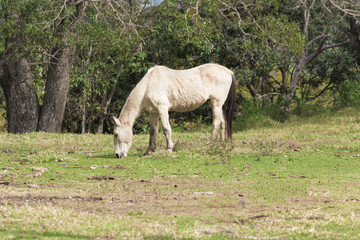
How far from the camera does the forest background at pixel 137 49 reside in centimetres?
1534

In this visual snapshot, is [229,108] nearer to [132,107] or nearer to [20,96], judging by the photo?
[132,107]

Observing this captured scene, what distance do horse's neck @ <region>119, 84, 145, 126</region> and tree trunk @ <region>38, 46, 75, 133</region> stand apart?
6615 millimetres

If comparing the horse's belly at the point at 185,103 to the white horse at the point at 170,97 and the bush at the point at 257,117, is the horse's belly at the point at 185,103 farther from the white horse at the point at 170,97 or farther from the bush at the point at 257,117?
the bush at the point at 257,117

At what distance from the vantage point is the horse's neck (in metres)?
10.2

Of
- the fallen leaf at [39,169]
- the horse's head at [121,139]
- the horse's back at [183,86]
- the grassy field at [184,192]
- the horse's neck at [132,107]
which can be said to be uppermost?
the horse's back at [183,86]

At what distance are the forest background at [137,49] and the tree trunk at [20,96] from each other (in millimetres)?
30

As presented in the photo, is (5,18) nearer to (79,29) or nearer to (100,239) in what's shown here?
(79,29)

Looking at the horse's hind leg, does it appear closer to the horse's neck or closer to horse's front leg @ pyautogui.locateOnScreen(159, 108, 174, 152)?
horse's front leg @ pyautogui.locateOnScreen(159, 108, 174, 152)

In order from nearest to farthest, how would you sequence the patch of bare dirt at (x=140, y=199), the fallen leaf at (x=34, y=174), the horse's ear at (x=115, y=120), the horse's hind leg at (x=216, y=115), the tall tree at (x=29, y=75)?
the patch of bare dirt at (x=140, y=199) → the fallen leaf at (x=34, y=174) → the horse's ear at (x=115, y=120) → the horse's hind leg at (x=216, y=115) → the tall tree at (x=29, y=75)

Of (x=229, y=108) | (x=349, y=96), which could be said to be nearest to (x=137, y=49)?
(x=349, y=96)

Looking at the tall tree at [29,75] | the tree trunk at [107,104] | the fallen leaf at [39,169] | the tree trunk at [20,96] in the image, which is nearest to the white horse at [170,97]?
the fallen leaf at [39,169]

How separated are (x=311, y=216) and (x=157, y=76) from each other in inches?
238

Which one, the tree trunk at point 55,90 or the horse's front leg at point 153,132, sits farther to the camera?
the tree trunk at point 55,90

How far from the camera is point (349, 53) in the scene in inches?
990
